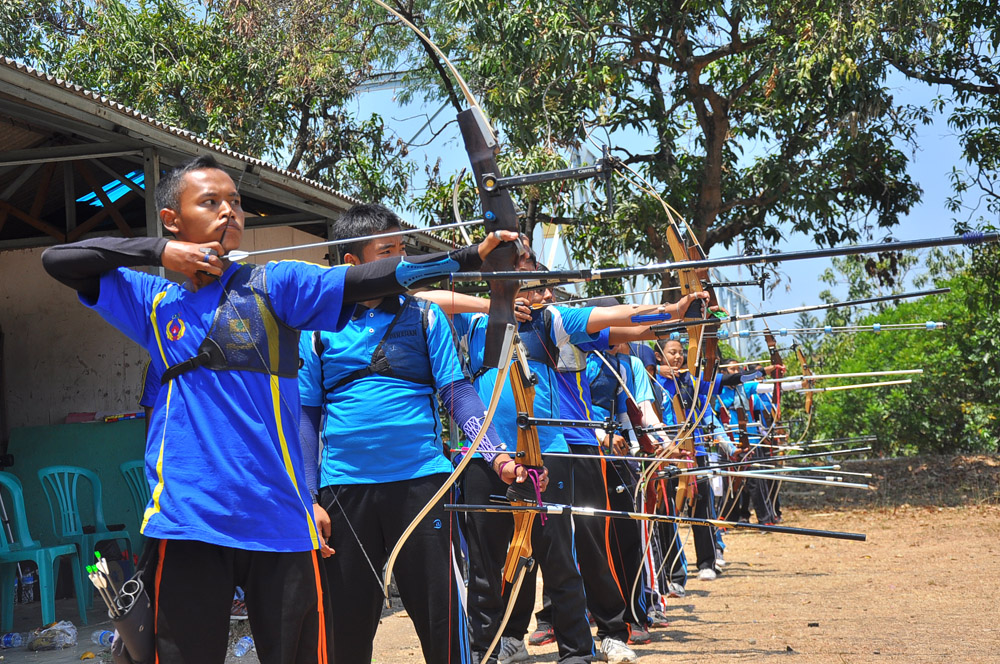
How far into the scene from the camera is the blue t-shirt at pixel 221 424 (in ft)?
6.88

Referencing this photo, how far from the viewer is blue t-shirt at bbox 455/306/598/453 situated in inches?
153

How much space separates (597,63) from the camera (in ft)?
33.6

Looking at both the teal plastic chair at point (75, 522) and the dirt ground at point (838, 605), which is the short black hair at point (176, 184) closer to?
the dirt ground at point (838, 605)

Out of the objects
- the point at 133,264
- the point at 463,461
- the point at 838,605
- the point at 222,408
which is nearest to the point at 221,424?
the point at 222,408

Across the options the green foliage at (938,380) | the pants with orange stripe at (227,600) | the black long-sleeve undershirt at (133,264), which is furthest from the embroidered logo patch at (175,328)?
the green foliage at (938,380)

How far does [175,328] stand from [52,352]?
7.08m

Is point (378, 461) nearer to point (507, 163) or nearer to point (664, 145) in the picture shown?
point (507, 163)

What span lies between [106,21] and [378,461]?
11.3 m

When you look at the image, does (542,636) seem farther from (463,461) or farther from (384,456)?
(463,461)

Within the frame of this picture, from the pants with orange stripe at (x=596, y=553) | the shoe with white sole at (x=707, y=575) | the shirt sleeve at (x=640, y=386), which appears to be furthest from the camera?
the shoe with white sole at (x=707, y=575)

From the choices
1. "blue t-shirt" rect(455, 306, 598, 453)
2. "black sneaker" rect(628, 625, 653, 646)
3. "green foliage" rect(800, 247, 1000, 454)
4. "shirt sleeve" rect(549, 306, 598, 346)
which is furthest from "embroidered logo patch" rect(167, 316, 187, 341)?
"green foliage" rect(800, 247, 1000, 454)

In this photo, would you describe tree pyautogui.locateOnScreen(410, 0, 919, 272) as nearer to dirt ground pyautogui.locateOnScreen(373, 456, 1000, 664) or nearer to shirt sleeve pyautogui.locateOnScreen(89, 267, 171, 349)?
dirt ground pyautogui.locateOnScreen(373, 456, 1000, 664)

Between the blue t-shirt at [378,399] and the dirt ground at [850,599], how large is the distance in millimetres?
2035

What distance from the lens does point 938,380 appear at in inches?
596
